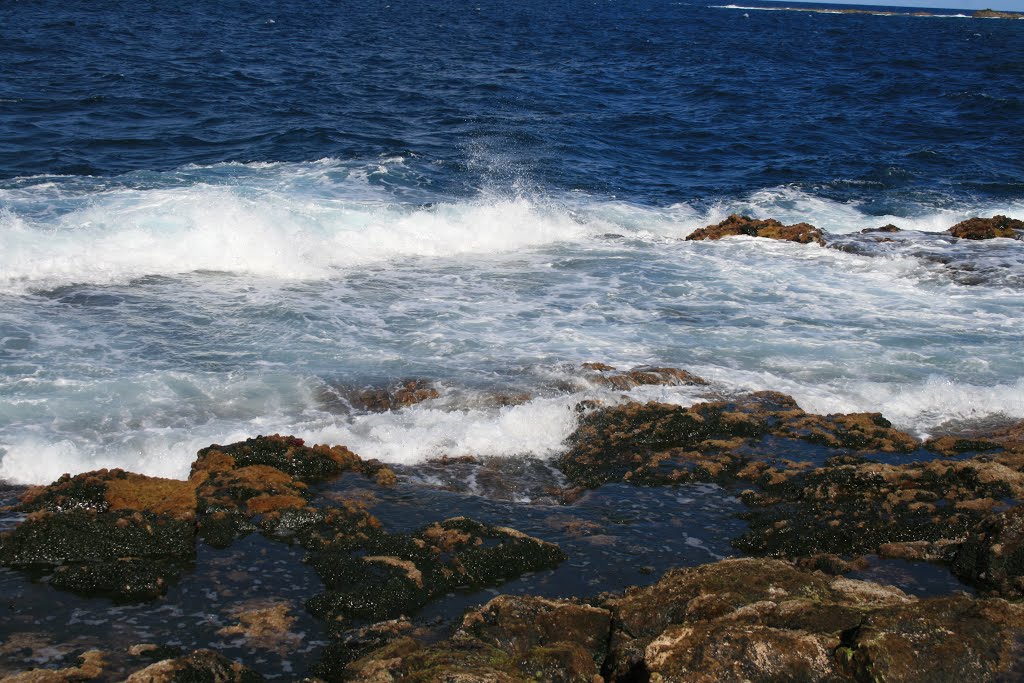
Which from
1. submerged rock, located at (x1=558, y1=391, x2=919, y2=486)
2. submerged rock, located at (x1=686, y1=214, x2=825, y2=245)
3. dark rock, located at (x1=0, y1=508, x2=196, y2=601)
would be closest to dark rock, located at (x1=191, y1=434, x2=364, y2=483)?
dark rock, located at (x1=0, y1=508, x2=196, y2=601)

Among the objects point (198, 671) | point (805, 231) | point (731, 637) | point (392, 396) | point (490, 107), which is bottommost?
point (392, 396)

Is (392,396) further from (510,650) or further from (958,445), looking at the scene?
(958,445)

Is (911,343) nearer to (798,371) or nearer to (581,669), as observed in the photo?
(798,371)

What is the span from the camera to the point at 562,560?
4656mm

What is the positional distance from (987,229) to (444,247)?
30.2ft

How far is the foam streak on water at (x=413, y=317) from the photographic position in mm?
6926

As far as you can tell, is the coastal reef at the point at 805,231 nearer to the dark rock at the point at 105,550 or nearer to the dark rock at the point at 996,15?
the dark rock at the point at 105,550

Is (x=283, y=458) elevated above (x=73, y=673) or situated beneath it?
situated beneath

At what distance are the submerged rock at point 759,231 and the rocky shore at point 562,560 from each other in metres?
7.77

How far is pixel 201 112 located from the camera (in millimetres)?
20453

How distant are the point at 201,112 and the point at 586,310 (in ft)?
47.2


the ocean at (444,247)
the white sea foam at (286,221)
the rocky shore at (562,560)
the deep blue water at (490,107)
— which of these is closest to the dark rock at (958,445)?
the rocky shore at (562,560)

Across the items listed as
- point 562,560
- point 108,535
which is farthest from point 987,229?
point 108,535

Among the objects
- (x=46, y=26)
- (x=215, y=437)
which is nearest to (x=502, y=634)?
(x=215, y=437)
